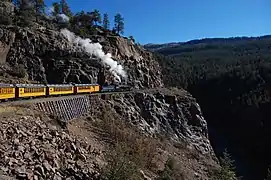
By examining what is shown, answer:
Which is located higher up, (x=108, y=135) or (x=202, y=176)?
(x=108, y=135)

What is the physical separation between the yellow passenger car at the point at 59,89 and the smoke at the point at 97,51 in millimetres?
23074

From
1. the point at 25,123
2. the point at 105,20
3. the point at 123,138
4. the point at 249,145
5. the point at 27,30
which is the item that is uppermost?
the point at 105,20

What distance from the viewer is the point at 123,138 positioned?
28578 mm

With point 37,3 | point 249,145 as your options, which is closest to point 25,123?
point 37,3

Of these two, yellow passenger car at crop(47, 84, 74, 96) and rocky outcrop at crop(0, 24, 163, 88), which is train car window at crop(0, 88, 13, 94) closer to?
yellow passenger car at crop(47, 84, 74, 96)

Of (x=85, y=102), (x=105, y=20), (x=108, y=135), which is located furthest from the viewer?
(x=105, y=20)

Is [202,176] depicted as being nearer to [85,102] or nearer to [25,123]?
[85,102]

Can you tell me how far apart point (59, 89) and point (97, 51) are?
28.5 meters

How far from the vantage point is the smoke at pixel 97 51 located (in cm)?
6670

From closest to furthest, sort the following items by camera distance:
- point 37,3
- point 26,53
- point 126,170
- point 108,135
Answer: point 126,170, point 108,135, point 26,53, point 37,3

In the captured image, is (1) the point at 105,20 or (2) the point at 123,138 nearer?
(2) the point at 123,138

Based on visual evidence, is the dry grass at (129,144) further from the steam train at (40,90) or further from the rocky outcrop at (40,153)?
the steam train at (40,90)

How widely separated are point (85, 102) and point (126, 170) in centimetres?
1980

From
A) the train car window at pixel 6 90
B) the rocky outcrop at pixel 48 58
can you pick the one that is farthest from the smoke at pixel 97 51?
the train car window at pixel 6 90
